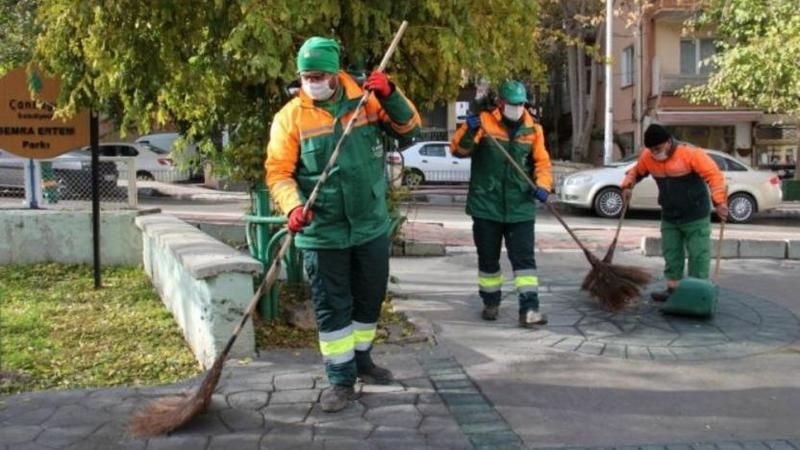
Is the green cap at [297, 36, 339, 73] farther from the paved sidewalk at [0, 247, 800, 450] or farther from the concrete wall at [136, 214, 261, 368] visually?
the paved sidewalk at [0, 247, 800, 450]

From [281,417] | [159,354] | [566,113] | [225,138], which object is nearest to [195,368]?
[159,354]

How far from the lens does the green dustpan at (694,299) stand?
21.0 ft

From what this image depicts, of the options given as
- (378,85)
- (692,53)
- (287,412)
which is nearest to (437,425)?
(287,412)

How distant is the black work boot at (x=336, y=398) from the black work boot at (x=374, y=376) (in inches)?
11.5

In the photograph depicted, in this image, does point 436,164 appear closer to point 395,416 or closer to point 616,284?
point 616,284

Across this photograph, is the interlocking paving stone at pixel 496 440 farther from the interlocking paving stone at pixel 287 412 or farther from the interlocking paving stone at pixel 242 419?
the interlocking paving stone at pixel 242 419

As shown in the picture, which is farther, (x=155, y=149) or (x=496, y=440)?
(x=155, y=149)

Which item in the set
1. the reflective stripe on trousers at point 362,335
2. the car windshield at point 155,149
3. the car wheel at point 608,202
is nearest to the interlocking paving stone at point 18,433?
the reflective stripe on trousers at point 362,335

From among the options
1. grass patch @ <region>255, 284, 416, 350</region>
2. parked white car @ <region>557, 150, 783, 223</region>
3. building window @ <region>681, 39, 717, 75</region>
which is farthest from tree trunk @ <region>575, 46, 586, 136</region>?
grass patch @ <region>255, 284, 416, 350</region>

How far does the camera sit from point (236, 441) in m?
4.14

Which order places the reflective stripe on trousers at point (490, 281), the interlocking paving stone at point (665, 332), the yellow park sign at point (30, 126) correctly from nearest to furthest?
the interlocking paving stone at point (665, 332), the reflective stripe on trousers at point (490, 281), the yellow park sign at point (30, 126)

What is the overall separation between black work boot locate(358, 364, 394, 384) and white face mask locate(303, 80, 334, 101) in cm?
160

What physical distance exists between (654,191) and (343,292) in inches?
553

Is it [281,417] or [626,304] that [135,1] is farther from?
[626,304]
